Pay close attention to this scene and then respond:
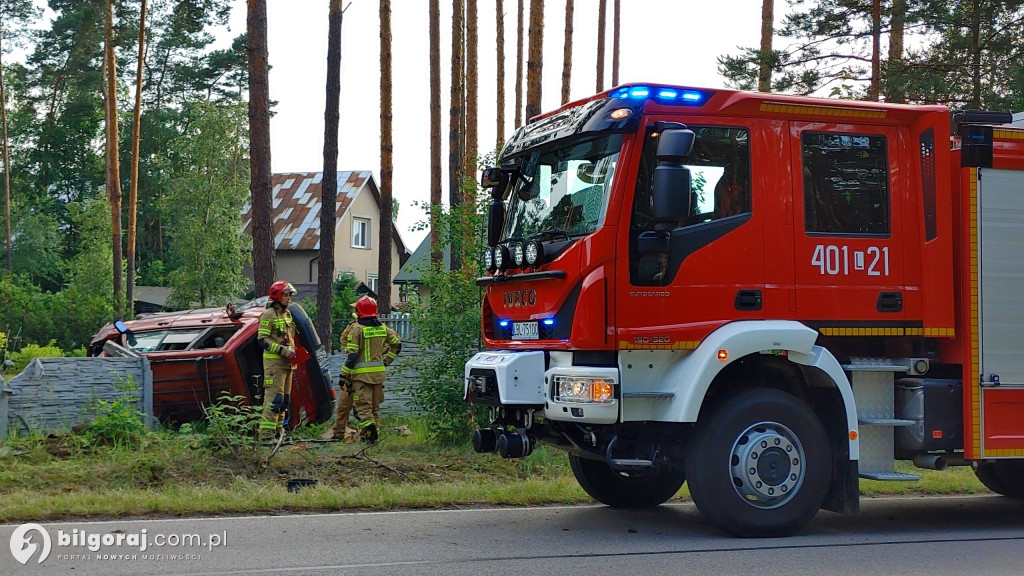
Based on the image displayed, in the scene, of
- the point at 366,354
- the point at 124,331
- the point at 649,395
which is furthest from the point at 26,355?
the point at 649,395

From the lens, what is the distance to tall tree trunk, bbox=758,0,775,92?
21.6 meters

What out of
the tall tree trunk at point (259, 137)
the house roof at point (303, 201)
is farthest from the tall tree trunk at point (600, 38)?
the house roof at point (303, 201)

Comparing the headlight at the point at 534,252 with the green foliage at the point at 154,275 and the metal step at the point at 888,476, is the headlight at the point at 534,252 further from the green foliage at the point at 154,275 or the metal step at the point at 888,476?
the green foliage at the point at 154,275

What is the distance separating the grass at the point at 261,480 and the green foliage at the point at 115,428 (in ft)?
0.58

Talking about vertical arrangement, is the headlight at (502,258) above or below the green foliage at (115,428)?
above

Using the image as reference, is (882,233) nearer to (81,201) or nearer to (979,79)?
(979,79)

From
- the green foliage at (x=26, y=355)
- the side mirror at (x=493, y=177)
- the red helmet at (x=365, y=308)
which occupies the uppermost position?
the side mirror at (x=493, y=177)

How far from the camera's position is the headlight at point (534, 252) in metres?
8.05

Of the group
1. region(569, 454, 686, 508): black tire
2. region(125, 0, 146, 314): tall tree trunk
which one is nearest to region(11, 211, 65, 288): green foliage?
region(125, 0, 146, 314): tall tree trunk

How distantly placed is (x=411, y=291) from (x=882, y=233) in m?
7.49

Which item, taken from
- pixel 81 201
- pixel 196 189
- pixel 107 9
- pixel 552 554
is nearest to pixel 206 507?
pixel 552 554

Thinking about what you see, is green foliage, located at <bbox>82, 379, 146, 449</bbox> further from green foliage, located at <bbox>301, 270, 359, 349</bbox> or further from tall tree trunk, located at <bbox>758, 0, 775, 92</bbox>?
green foliage, located at <bbox>301, 270, 359, 349</bbox>

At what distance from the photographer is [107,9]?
37500mm

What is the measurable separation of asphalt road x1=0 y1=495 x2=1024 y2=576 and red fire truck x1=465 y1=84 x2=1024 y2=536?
0.50m
